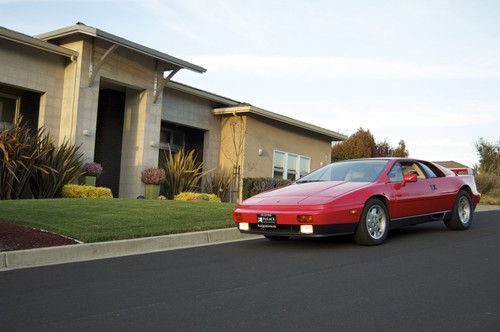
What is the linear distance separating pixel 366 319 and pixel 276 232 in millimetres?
3338

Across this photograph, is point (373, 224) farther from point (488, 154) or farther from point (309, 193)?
point (488, 154)

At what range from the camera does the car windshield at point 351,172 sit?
8.18m

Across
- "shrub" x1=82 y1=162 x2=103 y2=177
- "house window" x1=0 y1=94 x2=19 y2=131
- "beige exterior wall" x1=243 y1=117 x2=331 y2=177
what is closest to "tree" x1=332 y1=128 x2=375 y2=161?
"beige exterior wall" x1=243 y1=117 x2=331 y2=177

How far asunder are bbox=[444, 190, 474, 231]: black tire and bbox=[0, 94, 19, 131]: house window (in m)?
12.5

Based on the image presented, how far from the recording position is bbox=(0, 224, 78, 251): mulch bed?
21.9 ft

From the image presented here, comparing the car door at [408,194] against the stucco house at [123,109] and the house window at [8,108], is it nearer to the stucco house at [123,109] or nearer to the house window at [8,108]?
the stucco house at [123,109]

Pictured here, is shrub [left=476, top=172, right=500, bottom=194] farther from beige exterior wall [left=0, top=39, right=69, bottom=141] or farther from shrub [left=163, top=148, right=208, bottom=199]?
beige exterior wall [left=0, top=39, right=69, bottom=141]

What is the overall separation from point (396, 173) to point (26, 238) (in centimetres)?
565

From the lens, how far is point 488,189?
24.1 meters

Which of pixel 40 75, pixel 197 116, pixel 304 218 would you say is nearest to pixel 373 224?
pixel 304 218

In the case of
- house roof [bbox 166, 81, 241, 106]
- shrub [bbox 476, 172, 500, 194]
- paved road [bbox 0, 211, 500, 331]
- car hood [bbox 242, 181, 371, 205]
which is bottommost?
paved road [bbox 0, 211, 500, 331]

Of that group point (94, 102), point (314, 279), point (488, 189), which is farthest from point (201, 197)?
point (488, 189)

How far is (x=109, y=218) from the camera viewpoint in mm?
8727

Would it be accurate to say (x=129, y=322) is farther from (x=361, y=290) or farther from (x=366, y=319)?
(x=361, y=290)
